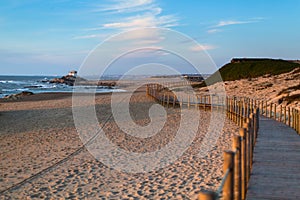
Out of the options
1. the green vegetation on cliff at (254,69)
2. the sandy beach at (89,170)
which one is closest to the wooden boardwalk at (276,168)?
the sandy beach at (89,170)

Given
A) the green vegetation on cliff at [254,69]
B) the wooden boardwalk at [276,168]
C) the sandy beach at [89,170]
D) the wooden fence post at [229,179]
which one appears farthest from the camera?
the green vegetation on cliff at [254,69]

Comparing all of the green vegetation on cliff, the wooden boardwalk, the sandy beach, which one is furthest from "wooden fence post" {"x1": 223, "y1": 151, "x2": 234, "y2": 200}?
the green vegetation on cliff

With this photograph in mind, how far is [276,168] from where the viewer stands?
684 centimetres

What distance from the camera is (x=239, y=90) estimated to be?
37594mm

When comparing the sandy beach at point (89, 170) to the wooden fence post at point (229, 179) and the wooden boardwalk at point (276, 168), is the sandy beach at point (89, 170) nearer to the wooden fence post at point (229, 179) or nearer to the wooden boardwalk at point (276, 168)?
the wooden boardwalk at point (276, 168)

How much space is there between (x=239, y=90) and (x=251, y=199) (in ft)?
110

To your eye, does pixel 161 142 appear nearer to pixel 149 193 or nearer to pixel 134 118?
pixel 149 193

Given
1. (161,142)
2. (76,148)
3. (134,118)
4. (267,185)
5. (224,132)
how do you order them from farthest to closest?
(134,118) → (224,132) → (161,142) → (76,148) → (267,185)

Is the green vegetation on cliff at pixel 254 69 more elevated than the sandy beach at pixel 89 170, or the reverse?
the green vegetation on cliff at pixel 254 69

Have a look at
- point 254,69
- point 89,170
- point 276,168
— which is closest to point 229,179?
point 276,168

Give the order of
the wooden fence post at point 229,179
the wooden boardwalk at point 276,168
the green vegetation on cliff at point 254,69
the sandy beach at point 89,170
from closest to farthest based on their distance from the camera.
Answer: the wooden fence post at point 229,179
the wooden boardwalk at point 276,168
the sandy beach at point 89,170
the green vegetation on cliff at point 254,69

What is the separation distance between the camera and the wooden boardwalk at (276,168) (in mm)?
5441

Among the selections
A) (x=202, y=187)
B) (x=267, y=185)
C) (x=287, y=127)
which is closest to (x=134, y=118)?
(x=287, y=127)

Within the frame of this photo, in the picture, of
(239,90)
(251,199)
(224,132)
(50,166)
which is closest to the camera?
(251,199)
